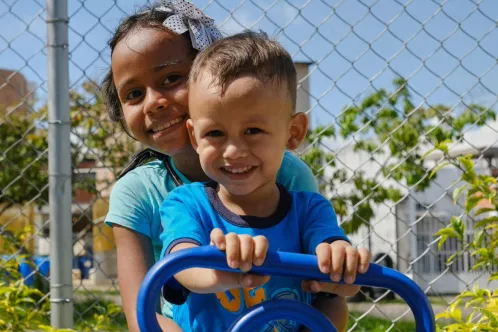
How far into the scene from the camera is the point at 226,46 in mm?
1511

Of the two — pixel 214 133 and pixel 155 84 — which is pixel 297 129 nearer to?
pixel 214 133

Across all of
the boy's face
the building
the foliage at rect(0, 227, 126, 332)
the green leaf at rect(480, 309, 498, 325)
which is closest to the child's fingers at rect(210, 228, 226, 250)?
the boy's face

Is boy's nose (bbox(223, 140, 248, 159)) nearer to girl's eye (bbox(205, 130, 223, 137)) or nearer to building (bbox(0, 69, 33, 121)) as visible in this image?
girl's eye (bbox(205, 130, 223, 137))

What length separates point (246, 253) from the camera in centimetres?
120

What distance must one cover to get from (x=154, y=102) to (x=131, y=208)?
26 centimetres

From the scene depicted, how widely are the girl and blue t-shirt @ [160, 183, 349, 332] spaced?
0.23 metres

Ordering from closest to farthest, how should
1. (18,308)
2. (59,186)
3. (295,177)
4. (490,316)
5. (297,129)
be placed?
1. (297,129)
2. (295,177)
3. (490,316)
4. (18,308)
5. (59,186)

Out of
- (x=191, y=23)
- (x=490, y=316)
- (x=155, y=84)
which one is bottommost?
(x=490, y=316)

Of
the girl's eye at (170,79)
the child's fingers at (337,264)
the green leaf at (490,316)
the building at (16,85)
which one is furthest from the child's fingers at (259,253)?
the building at (16,85)

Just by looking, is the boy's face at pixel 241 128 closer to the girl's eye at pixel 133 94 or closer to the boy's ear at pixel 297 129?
the boy's ear at pixel 297 129

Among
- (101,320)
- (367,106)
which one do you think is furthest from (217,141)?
(367,106)

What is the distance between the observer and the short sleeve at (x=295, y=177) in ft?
6.06

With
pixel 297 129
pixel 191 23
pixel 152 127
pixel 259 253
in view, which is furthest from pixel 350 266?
pixel 191 23

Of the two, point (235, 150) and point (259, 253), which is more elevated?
point (235, 150)
